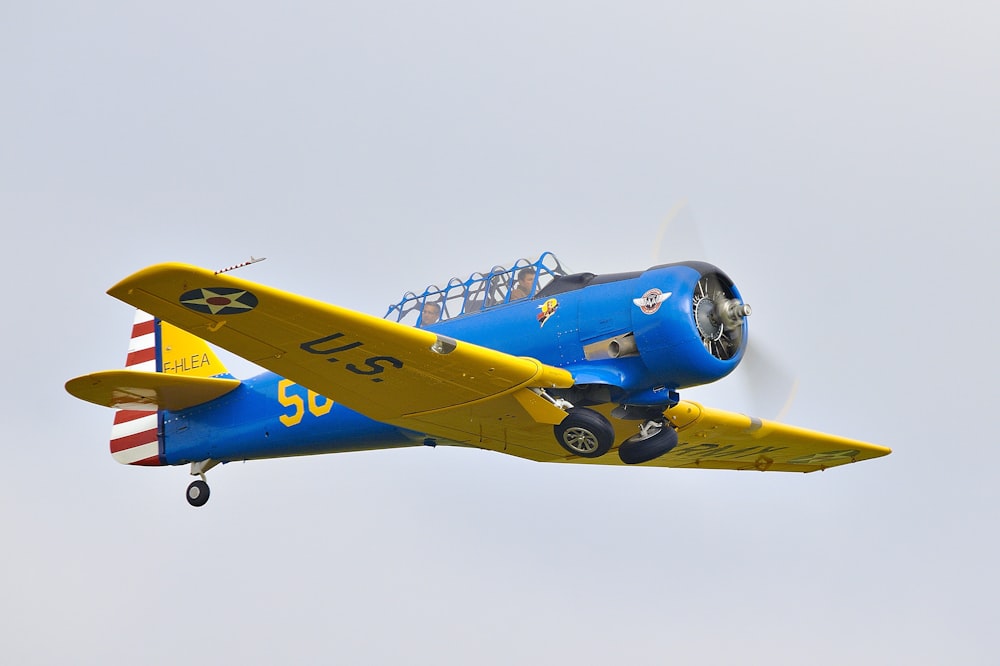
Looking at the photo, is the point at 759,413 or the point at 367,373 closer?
the point at 367,373

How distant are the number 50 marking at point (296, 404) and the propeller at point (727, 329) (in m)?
4.74

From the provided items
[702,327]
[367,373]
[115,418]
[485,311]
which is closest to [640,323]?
[702,327]

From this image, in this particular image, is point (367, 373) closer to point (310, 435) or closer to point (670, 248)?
point (310, 435)

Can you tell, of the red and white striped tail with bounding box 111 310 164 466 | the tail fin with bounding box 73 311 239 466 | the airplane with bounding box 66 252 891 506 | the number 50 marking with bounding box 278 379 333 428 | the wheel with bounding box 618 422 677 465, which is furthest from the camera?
the red and white striped tail with bounding box 111 310 164 466

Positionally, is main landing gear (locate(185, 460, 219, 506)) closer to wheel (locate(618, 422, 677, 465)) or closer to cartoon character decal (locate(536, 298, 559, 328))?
cartoon character decal (locate(536, 298, 559, 328))

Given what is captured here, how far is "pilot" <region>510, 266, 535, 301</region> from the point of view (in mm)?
15008

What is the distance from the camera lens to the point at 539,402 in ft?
46.4

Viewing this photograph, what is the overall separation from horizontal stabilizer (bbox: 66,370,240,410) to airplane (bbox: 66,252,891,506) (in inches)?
1.0

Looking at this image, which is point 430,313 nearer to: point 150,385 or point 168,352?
point 150,385

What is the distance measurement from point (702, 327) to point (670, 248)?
1245 mm

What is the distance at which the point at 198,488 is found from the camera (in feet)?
57.7

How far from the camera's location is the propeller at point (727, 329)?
14.3 m

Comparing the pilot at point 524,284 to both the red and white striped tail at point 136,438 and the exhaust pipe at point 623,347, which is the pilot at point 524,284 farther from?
the red and white striped tail at point 136,438

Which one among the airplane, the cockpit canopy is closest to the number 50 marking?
the airplane
